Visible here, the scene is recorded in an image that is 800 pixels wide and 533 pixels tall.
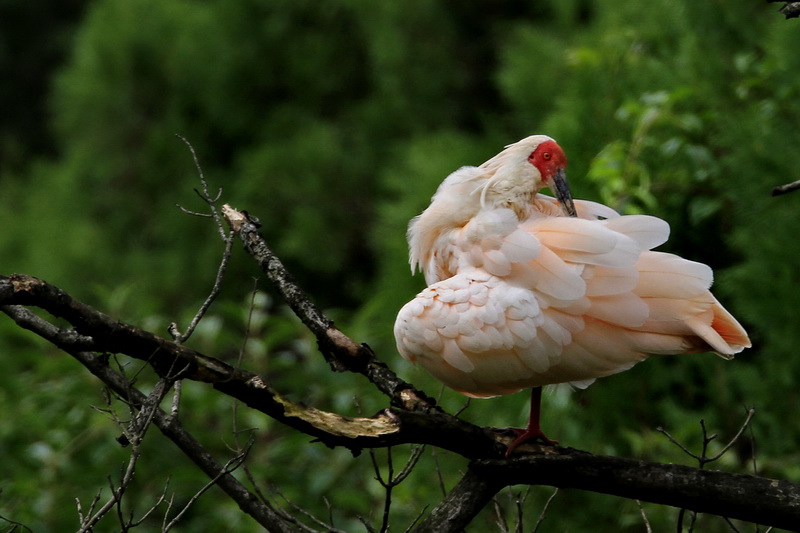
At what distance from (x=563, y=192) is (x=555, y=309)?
1.70 feet

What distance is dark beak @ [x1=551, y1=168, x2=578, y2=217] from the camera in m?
3.58

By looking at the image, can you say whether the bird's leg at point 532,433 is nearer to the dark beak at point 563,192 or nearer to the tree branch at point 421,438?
the tree branch at point 421,438

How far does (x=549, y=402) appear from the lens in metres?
5.87

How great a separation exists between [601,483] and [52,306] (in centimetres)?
153

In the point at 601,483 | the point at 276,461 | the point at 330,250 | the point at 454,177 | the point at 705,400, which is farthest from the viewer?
the point at 330,250

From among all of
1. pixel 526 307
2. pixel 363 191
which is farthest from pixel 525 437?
pixel 363 191

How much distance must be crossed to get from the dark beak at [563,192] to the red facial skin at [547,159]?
18 millimetres

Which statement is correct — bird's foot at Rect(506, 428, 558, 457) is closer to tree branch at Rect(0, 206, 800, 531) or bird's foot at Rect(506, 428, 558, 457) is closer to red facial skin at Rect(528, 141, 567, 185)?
tree branch at Rect(0, 206, 800, 531)

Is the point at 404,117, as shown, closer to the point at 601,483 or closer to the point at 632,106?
the point at 632,106

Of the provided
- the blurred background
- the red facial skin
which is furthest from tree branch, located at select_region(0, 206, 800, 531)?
the red facial skin

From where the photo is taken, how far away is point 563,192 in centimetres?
358

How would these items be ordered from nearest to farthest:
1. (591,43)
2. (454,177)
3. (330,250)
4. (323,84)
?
(454,177), (591,43), (330,250), (323,84)

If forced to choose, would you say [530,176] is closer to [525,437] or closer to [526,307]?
[526,307]

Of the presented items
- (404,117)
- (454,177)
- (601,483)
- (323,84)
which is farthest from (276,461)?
(323,84)
